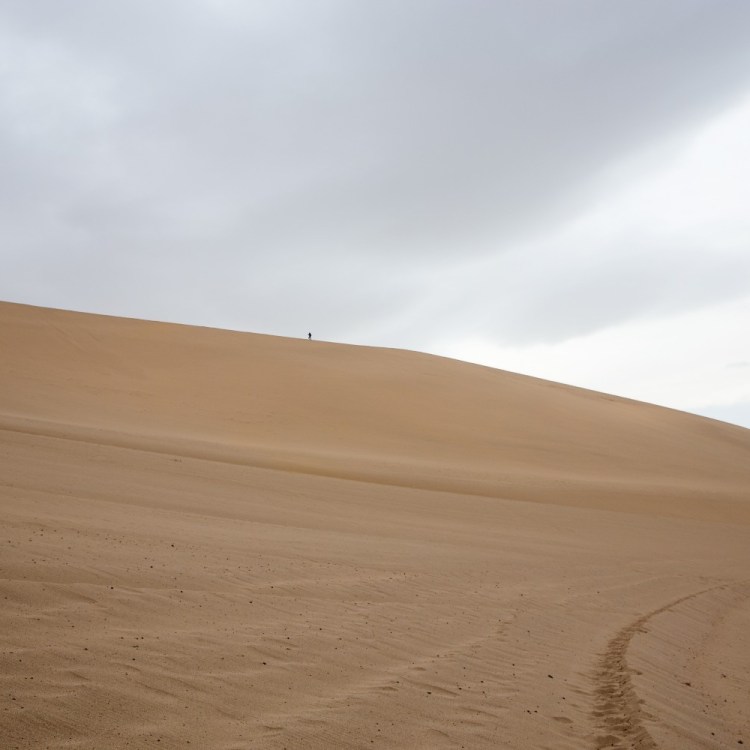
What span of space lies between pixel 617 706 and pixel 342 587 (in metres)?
3.30

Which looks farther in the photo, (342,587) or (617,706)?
(342,587)

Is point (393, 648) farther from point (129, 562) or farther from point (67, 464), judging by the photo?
point (67, 464)

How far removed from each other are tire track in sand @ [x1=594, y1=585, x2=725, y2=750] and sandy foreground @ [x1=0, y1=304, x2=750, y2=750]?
1.0 inches

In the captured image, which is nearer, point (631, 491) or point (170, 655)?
point (170, 655)

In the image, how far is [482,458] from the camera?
24.5 m

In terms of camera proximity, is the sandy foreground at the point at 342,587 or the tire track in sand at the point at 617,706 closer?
the sandy foreground at the point at 342,587

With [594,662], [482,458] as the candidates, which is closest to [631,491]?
[482,458]

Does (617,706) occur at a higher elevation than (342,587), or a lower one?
lower

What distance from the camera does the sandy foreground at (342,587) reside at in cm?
468

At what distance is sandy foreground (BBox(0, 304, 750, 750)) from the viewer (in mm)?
4684

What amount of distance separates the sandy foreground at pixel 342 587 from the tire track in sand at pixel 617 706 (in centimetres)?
3

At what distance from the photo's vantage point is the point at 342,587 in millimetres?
8094

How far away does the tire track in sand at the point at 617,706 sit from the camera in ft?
16.1

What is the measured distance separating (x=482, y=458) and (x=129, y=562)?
59.6ft
